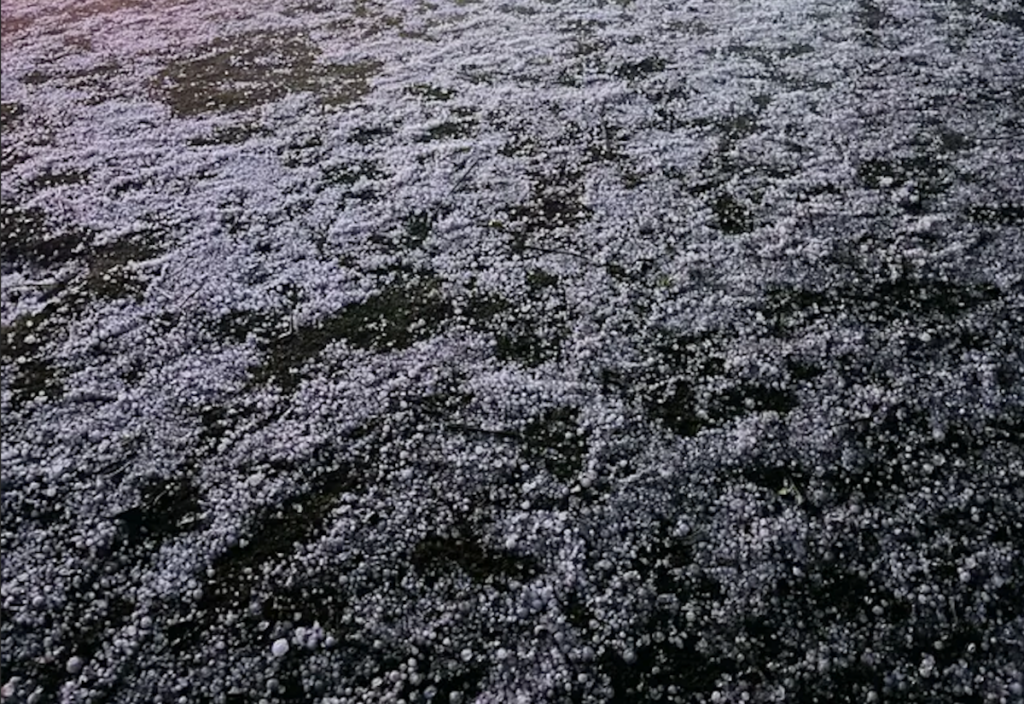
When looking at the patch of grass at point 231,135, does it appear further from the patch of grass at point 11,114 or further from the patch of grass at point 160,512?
the patch of grass at point 160,512

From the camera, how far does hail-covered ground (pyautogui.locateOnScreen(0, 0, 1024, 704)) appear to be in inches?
44.0

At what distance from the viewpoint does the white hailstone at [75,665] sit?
1071 mm

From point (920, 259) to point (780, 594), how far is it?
2.99 ft

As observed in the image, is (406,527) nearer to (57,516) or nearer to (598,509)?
(598,509)

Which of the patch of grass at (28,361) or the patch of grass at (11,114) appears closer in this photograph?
the patch of grass at (28,361)

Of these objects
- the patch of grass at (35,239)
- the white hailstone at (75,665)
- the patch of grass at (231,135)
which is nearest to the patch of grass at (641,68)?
the patch of grass at (231,135)

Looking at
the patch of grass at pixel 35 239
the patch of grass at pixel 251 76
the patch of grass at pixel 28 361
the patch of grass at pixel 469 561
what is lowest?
the patch of grass at pixel 469 561

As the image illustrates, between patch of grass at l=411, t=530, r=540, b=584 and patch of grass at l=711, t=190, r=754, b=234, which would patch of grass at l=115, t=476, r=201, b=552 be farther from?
patch of grass at l=711, t=190, r=754, b=234

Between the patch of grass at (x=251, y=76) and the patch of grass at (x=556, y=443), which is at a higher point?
the patch of grass at (x=251, y=76)

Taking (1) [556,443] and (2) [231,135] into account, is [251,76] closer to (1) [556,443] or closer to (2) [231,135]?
(2) [231,135]

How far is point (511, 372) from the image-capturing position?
1.52 meters

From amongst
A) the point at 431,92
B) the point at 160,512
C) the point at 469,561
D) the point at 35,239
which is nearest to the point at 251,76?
the point at 431,92

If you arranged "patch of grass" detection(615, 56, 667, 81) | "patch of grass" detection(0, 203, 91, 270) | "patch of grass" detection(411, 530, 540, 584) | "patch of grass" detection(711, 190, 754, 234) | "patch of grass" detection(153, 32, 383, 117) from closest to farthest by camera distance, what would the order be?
"patch of grass" detection(411, 530, 540, 584) < "patch of grass" detection(0, 203, 91, 270) < "patch of grass" detection(711, 190, 754, 234) < "patch of grass" detection(153, 32, 383, 117) < "patch of grass" detection(615, 56, 667, 81)

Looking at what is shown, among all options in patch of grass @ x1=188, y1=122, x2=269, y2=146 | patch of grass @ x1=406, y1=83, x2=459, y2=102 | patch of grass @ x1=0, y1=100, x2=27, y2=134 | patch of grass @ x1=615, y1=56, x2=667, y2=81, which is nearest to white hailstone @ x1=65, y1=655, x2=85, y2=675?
patch of grass @ x1=188, y1=122, x2=269, y2=146
